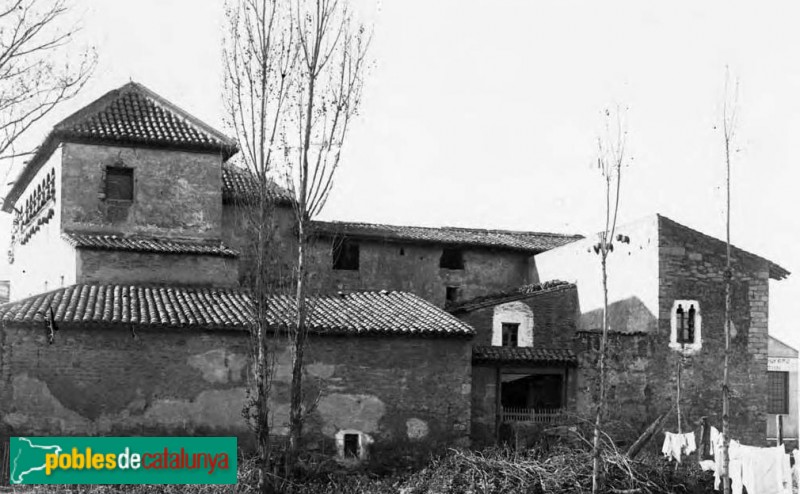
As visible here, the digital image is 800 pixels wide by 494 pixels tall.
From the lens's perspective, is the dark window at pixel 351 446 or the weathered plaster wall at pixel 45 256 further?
the weathered plaster wall at pixel 45 256

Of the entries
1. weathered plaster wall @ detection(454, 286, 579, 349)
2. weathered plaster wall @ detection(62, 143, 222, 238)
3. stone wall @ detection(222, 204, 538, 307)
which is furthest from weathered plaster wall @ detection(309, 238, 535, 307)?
weathered plaster wall @ detection(62, 143, 222, 238)

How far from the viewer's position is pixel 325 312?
1936 centimetres

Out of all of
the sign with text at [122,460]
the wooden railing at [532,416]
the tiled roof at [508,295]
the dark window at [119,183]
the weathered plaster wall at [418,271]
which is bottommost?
the sign with text at [122,460]

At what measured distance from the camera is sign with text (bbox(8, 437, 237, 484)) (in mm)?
15594

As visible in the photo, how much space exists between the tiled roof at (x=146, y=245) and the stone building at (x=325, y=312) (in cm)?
5

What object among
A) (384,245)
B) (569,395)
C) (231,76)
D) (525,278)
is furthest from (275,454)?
(525,278)

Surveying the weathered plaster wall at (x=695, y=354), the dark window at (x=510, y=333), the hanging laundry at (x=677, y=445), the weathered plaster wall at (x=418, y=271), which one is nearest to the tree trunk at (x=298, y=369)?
the weathered plaster wall at (x=695, y=354)

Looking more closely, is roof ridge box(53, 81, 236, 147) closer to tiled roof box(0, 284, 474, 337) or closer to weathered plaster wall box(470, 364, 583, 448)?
tiled roof box(0, 284, 474, 337)

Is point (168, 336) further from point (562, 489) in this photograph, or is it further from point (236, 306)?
point (562, 489)

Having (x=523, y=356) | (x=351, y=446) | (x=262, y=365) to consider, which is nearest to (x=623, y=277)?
(x=523, y=356)

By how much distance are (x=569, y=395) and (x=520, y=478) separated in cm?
579

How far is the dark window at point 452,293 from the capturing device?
27234 mm

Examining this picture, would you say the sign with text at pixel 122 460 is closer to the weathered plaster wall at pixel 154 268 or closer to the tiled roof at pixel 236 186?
the weathered plaster wall at pixel 154 268

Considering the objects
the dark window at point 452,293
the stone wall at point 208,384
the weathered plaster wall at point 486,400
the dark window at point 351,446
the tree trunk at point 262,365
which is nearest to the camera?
the tree trunk at point 262,365
